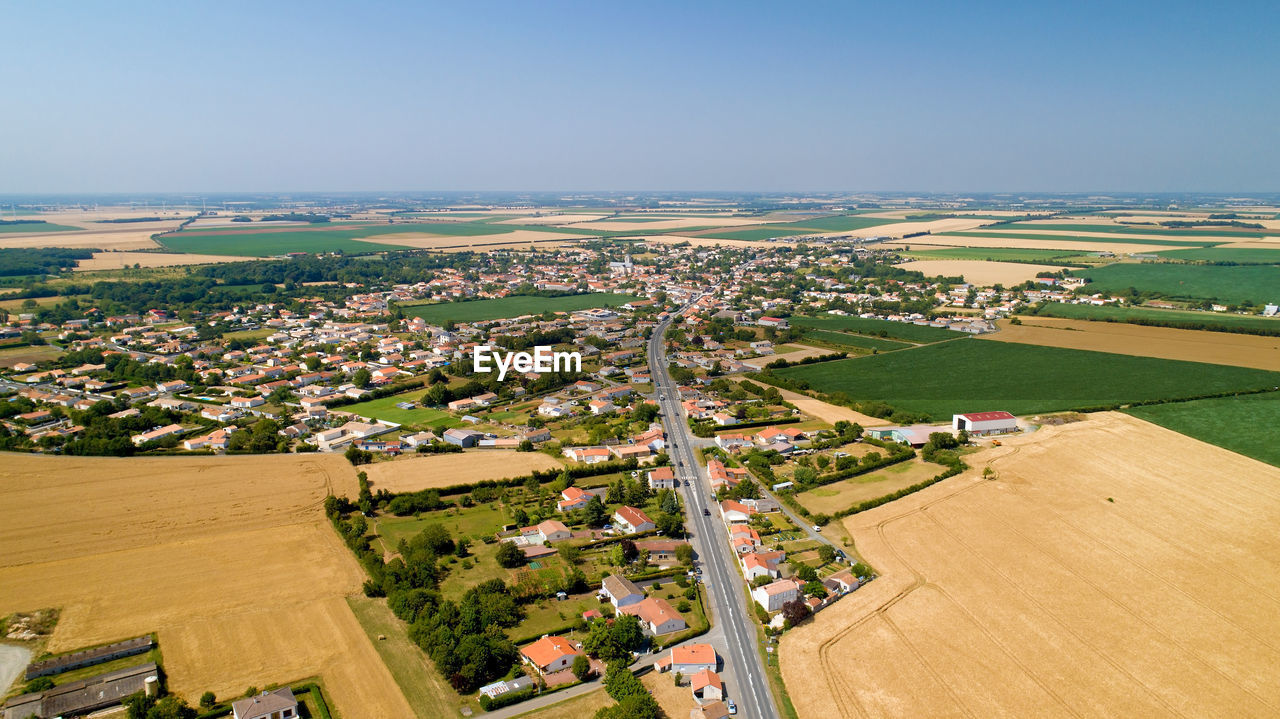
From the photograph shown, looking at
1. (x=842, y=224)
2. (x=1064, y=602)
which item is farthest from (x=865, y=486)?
(x=842, y=224)

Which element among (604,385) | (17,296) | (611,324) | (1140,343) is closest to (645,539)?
(604,385)

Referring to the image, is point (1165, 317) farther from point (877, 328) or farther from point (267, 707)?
point (267, 707)

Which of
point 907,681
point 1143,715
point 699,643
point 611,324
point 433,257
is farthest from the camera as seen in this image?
point 433,257

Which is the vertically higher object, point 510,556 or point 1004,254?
point 1004,254

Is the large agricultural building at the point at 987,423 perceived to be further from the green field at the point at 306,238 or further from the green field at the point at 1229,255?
the green field at the point at 306,238

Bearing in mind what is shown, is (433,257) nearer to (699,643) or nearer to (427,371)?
(427,371)

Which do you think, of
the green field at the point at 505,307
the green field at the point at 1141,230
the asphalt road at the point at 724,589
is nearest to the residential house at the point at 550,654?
the asphalt road at the point at 724,589
